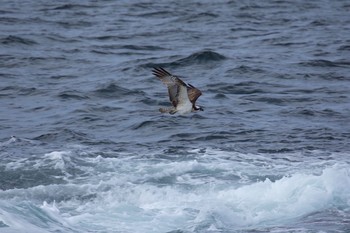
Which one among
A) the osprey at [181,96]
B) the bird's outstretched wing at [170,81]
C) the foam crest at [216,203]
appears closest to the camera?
the foam crest at [216,203]

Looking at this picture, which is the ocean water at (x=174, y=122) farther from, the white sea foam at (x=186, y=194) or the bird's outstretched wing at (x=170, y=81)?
the bird's outstretched wing at (x=170, y=81)

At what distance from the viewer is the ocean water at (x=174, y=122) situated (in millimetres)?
12133

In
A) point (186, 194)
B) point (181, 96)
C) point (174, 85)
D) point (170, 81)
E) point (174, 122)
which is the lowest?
point (174, 122)

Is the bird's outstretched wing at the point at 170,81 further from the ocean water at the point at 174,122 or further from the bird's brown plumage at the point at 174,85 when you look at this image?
the ocean water at the point at 174,122

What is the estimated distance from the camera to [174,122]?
16594 mm

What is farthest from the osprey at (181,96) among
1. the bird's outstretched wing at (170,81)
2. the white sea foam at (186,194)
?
the white sea foam at (186,194)

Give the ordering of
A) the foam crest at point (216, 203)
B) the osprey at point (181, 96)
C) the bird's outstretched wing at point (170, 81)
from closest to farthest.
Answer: the foam crest at point (216, 203) < the bird's outstretched wing at point (170, 81) < the osprey at point (181, 96)

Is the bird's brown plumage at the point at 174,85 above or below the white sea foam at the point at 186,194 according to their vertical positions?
above

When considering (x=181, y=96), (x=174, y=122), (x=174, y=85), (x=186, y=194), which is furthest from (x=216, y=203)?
(x=174, y=122)

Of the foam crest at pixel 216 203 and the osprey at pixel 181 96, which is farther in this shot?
the osprey at pixel 181 96

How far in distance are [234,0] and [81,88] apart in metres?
11.2

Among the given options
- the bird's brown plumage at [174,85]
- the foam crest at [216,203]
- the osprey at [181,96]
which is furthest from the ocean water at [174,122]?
the bird's brown plumage at [174,85]

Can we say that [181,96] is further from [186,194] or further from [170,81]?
[186,194]

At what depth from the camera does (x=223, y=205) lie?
1225 centimetres
